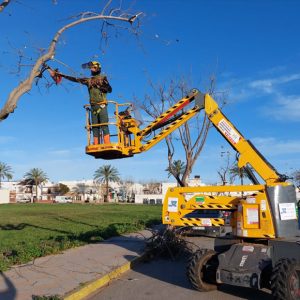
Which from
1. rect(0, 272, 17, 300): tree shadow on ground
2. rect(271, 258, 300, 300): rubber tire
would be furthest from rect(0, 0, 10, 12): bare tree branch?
rect(271, 258, 300, 300): rubber tire

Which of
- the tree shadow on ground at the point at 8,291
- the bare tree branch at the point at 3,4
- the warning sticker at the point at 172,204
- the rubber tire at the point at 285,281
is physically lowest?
the tree shadow on ground at the point at 8,291

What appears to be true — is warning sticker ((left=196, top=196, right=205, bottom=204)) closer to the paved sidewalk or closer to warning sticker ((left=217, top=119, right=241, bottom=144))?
warning sticker ((left=217, top=119, right=241, bottom=144))

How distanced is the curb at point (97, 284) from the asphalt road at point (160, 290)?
0.39ft

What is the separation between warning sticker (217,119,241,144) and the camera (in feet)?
31.3

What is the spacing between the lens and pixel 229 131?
9.61 metres

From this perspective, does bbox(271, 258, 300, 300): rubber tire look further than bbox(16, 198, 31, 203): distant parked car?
No

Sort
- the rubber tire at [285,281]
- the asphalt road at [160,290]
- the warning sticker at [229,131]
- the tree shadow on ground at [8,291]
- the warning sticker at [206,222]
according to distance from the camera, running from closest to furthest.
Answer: the rubber tire at [285,281] → the tree shadow on ground at [8,291] → the asphalt road at [160,290] → the warning sticker at [206,222] → the warning sticker at [229,131]

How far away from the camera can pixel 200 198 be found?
9.33 metres

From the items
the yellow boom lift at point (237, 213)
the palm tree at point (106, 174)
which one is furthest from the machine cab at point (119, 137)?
the palm tree at point (106, 174)

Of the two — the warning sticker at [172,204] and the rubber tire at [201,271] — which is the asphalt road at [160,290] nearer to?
the rubber tire at [201,271]

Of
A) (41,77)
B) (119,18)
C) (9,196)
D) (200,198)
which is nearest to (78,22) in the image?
(119,18)

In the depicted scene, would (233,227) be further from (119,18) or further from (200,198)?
(119,18)

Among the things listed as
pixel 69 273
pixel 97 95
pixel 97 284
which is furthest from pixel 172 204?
pixel 97 95

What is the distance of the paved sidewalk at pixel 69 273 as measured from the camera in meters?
8.09
